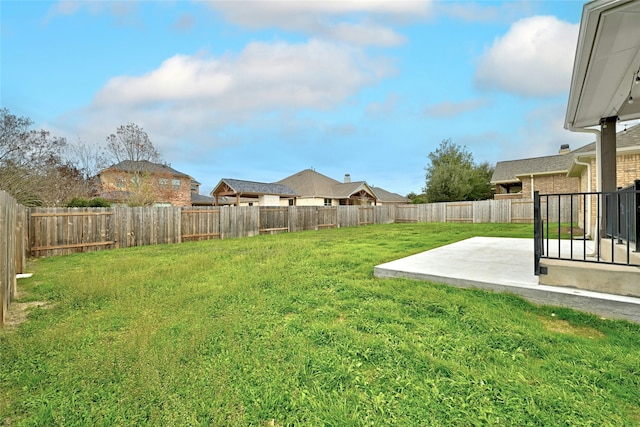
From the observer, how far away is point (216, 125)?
890 inches

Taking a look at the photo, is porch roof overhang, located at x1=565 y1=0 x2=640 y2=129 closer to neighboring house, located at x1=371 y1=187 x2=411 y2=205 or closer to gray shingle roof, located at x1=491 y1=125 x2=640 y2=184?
gray shingle roof, located at x1=491 y1=125 x2=640 y2=184

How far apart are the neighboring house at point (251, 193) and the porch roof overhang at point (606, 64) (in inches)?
839

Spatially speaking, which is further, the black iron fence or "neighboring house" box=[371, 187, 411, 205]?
"neighboring house" box=[371, 187, 411, 205]

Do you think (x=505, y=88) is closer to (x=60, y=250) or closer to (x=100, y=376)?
(x=100, y=376)

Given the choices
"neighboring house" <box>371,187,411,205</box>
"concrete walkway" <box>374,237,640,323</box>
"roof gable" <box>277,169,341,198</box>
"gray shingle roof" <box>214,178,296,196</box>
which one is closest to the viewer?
"concrete walkway" <box>374,237,640,323</box>

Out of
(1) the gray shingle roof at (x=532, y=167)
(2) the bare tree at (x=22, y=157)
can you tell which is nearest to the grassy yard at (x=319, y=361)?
(2) the bare tree at (x=22, y=157)

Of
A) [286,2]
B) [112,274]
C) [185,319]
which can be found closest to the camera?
[185,319]

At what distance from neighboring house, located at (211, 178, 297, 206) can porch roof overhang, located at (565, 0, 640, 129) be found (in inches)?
839

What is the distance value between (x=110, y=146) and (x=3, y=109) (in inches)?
220

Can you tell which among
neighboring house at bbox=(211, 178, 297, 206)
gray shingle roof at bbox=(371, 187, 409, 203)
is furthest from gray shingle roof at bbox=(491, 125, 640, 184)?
neighboring house at bbox=(211, 178, 297, 206)

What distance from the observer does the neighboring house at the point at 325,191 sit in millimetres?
30359

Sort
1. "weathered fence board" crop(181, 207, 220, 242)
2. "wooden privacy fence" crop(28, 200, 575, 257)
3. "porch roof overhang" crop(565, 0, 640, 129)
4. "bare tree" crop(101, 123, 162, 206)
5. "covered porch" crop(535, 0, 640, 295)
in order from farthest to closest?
"bare tree" crop(101, 123, 162, 206), "weathered fence board" crop(181, 207, 220, 242), "wooden privacy fence" crop(28, 200, 575, 257), "covered porch" crop(535, 0, 640, 295), "porch roof overhang" crop(565, 0, 640, 129)

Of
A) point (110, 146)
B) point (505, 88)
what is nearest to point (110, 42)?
point (110, 146)

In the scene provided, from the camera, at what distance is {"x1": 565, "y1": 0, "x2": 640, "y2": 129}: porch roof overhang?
8.18ft
